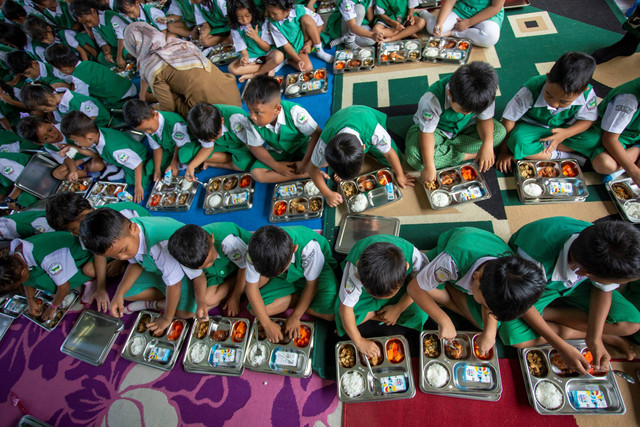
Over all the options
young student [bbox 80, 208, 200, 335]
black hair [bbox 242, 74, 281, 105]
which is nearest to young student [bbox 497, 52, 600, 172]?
black hair [bbox 242, 74, 281, 105]

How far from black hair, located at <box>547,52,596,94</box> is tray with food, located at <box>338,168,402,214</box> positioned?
3.28ft

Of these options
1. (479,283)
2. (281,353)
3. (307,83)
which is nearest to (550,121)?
(479,283)

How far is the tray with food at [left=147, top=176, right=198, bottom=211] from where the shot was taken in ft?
8.06

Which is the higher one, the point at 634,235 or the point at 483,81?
the point at 483,81

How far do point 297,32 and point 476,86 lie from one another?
1991 millimetres

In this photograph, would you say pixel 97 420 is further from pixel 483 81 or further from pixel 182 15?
pixel 182 15

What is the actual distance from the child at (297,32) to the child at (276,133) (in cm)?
109

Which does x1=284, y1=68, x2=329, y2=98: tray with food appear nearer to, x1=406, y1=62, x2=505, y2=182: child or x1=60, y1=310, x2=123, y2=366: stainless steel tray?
x1=406, y1=62, x2=505, y2=182: child

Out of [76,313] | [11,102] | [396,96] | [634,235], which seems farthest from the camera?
[11,102]

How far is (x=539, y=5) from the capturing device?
2832 millimetres

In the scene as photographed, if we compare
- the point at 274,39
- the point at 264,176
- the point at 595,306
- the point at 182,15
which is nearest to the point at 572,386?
the point at 595,306

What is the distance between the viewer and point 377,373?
1.60 metres

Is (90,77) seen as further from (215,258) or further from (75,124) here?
(215,258)

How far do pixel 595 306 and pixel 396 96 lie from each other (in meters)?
1.97
